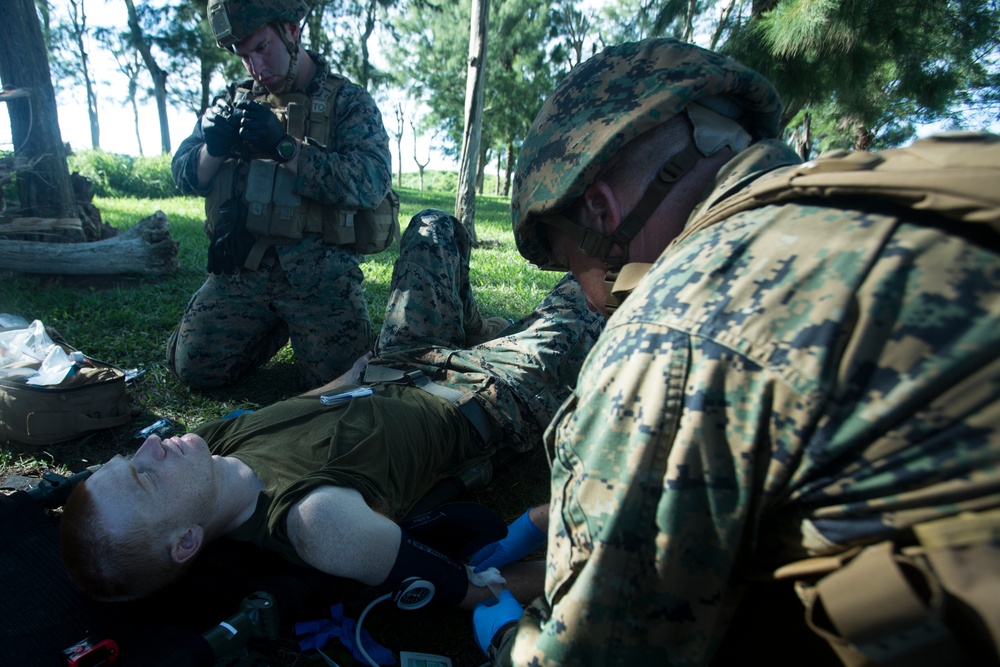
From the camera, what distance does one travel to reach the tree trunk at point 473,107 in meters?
8.08

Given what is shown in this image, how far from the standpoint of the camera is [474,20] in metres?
8.10

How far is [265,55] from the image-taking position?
3707 millimetres

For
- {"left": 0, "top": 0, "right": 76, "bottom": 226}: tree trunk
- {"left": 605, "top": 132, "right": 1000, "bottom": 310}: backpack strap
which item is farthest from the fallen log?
{"left": 605, "top": 132, "right": 1000, "bottom": 310}: backpack strap

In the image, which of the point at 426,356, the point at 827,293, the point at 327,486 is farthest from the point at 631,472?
the point at 426,356

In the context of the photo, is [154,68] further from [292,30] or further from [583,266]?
[583,266]

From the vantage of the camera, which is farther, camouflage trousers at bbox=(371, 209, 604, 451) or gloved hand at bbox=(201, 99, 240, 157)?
gloved hand at bbox=(201, 99, 240, 157)

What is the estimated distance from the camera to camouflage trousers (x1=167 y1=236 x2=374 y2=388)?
12.5ft

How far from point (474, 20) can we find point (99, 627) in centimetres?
823

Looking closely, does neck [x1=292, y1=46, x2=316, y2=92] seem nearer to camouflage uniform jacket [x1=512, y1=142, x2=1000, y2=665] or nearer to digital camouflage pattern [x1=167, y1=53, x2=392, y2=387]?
digital camouflage pattern [x1=167, y1=53, x2=392, y2=387]

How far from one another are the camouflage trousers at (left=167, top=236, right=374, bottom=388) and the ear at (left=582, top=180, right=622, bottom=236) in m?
2.65

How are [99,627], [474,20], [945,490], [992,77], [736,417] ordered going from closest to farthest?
[945,490] < [736,417] < [99,627] < [474,20] < [992,77]

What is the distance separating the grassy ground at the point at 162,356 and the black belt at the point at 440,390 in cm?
35

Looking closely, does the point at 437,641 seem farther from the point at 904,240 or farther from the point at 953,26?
the point at 953,26

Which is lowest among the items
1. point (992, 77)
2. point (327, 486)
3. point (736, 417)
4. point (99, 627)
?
point (99, 627)
